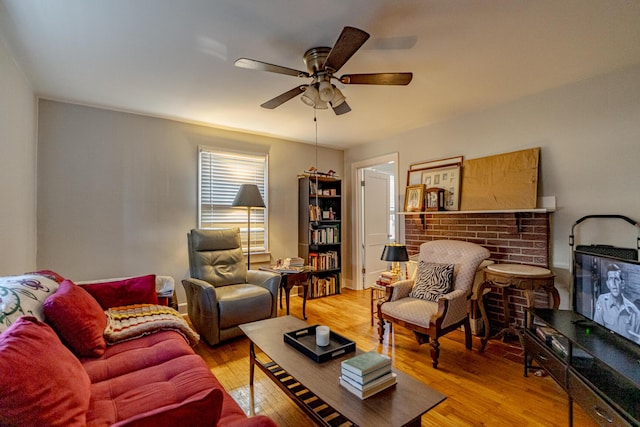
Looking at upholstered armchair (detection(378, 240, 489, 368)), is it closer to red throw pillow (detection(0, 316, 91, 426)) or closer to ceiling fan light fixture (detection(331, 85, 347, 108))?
ceiling fan light fixture (detection(331, 85, 347, 108))

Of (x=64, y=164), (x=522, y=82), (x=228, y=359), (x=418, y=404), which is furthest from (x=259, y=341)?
(x=522, y=82)

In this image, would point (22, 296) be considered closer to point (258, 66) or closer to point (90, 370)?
point (90, 370)

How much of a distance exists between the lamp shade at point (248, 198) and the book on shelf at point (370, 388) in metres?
2.60

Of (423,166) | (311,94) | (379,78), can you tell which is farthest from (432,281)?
(311,94)

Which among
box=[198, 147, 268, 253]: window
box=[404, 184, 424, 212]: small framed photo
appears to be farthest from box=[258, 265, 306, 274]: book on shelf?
box=[404, 184, 424, 212]: small framed photo

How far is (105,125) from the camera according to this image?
10.3 ft

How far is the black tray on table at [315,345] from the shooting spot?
161cm

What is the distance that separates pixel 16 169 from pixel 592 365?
4074 mm

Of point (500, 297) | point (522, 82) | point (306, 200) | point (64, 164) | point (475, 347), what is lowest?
point (475, 347)

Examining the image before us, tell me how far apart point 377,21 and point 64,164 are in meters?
3.23

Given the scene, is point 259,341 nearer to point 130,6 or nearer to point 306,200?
point 130,6

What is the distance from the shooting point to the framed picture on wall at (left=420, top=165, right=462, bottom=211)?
3.40 metres

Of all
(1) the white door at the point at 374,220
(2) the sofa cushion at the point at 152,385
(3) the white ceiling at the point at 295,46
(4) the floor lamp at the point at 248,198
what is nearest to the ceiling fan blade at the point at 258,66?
(3) the white ceiling at the point at 295,46

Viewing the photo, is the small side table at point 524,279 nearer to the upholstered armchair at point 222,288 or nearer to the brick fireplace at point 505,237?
the brick fireplace at point 505,237
